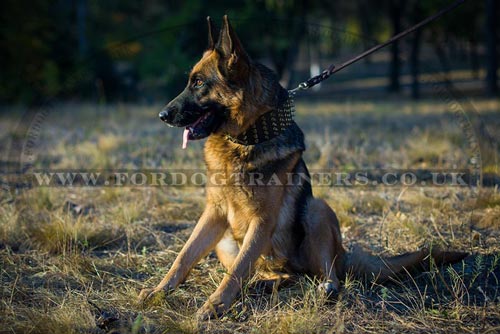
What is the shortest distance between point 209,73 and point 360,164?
12.7 ft

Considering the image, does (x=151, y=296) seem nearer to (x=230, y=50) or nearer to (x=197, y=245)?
(x=197, y=245)

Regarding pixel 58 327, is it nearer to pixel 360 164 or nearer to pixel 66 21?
pixel 360 164

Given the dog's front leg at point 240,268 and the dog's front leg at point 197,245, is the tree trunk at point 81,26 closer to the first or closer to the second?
the dog's front leg at point 197,245

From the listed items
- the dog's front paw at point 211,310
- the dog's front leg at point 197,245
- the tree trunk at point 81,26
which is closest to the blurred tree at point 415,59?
the tree trunk at point 81,26

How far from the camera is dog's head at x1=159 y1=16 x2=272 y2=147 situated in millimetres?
3502

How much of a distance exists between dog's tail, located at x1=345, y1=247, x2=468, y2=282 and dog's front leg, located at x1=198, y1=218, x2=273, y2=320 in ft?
2.34

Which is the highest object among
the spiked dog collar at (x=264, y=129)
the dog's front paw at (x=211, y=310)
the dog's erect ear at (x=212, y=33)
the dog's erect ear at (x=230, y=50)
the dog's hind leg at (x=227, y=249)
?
the dog's erect ear at (x=212, y=33)

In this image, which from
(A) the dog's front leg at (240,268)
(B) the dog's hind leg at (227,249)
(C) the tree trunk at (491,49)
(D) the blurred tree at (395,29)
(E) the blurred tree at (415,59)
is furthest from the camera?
(D) the blurred tree at (395,29)

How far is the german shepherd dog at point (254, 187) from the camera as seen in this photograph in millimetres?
3420

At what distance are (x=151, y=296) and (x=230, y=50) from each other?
1766 millimetres

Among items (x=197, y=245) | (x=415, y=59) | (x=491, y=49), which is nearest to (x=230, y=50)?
(x=197, y=245)

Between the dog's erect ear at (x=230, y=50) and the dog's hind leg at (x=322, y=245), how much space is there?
3.75 feet

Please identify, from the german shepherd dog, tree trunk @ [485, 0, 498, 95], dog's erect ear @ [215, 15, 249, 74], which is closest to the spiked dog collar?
the german shepherd dog

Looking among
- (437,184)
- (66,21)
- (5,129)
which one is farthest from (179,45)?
(437,184)
